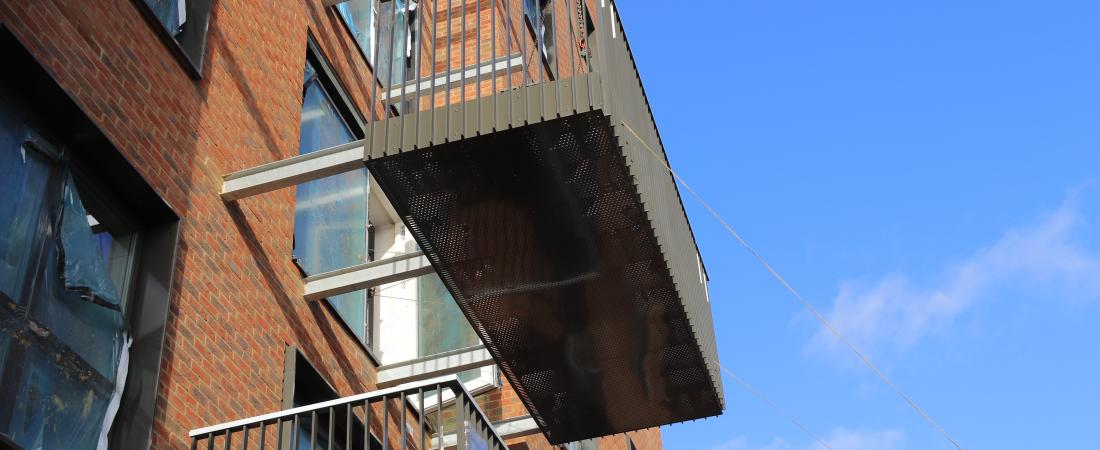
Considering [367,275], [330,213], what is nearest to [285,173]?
[367,275]

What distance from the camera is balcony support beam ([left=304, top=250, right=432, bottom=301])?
30.7ft

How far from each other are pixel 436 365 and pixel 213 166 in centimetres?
297

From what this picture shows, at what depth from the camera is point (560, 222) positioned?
8070mm

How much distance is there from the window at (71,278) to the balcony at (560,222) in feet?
3.83

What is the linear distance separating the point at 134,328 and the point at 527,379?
11.6 ft

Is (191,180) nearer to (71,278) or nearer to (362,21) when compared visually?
(71,278)

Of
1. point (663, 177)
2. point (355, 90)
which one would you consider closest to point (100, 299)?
point (663, 177)

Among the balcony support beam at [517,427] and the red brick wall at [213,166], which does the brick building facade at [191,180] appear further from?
the balcony support beam at [517,427]

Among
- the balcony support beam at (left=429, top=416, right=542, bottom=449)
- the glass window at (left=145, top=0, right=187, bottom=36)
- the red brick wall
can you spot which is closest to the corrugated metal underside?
the balcony support beam at (left=429, top=416, right=542, bottom=449)

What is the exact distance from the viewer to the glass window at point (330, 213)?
10438 mm

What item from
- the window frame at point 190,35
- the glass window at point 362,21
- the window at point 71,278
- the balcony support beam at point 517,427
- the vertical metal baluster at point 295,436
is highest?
the glass window at point 362,21

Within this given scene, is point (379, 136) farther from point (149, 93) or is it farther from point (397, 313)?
point (397, 313)

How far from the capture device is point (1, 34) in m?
6.62

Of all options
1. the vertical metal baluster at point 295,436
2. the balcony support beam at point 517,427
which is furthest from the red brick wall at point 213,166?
the balcony support beam at point 517,427
